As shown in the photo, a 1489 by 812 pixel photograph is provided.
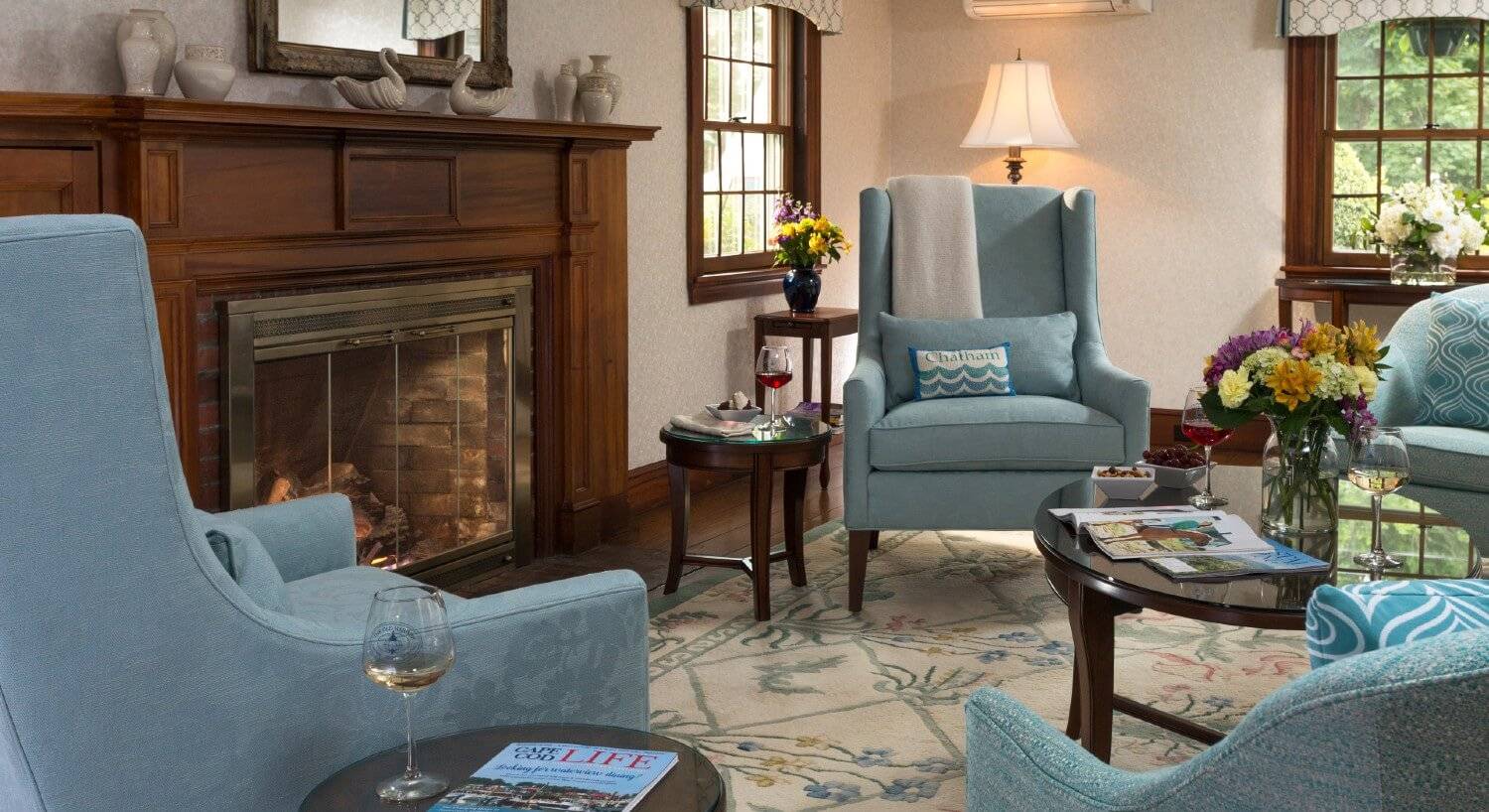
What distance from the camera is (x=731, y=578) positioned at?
14.1ft

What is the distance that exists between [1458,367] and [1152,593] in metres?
2.37

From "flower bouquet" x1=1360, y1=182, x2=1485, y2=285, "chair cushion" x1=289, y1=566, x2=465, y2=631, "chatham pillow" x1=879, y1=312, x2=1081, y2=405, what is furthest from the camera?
"flower bouquet" x1=1360, y1=182, x2=1485, y2=285

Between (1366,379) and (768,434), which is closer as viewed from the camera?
(1366,379)

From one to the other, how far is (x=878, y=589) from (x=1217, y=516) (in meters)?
1.49

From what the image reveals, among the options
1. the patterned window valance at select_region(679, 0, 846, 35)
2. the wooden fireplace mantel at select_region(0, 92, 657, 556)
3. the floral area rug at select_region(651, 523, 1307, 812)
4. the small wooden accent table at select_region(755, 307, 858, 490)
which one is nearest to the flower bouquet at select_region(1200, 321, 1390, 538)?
the floral area rug at select_region(651, 523, 1307, 812)

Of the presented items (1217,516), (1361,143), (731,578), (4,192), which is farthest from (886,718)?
(1361,143)

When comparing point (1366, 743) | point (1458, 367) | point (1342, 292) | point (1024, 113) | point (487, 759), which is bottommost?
point (487, 759)

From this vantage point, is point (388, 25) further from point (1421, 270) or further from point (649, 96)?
point (1421, 270)

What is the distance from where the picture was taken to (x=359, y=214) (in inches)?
148

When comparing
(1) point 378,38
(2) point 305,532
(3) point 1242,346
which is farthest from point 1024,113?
(2) point 305,532

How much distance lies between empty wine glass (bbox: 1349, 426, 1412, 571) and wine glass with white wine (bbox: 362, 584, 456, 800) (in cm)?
177

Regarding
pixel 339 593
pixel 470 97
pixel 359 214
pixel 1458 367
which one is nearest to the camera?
pixel 339 593

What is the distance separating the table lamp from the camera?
646 centimetres

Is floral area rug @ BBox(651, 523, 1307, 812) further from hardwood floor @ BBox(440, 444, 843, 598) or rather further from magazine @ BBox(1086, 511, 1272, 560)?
magazine @ BBox(1086, 511, 1272, 560)
